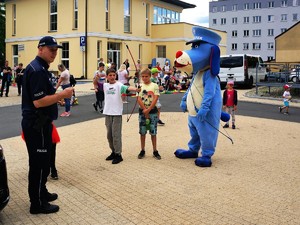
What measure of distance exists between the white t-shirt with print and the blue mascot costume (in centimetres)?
111

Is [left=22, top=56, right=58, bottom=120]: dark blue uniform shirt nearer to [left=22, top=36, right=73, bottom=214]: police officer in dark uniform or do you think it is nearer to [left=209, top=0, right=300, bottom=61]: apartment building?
[left=22, top=36, right=73, bottom=214]: police officer in dark uniform

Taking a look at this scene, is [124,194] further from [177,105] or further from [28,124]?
[177,105]

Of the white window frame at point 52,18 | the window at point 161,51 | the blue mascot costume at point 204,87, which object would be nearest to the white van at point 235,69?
the window at point 161,51

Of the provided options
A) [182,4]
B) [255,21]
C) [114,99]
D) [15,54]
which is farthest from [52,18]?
[255,21]

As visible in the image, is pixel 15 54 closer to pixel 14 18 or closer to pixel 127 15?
pixel 14 18

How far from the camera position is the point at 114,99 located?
7.09 m

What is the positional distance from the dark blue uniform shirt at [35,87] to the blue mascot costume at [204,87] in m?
2.90

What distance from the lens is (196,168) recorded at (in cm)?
682

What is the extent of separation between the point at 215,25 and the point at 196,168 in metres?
85.7

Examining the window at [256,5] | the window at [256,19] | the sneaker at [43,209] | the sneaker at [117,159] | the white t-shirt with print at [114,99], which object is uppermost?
the window at [256,5]

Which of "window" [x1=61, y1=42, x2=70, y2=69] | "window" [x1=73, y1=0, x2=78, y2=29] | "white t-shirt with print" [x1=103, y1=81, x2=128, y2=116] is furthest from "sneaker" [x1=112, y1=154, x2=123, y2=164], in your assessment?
"window" [x1=61, y1=42, x2=70, y2=69]

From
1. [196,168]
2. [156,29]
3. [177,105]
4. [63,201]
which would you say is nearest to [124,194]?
[63,201]

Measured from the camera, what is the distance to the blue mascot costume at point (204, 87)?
689 centimetres

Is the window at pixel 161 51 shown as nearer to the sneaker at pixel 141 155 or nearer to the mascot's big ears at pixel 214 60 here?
the sneaker at pixel 141 155
